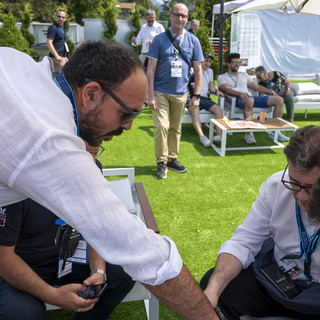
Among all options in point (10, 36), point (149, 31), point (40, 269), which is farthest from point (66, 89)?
point (10, 36)

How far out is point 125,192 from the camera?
2.75 meters

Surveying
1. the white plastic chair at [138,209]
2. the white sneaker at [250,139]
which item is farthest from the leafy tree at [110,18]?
the white plastic chair at [138,209]

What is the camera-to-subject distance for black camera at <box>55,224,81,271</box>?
5.82 ft

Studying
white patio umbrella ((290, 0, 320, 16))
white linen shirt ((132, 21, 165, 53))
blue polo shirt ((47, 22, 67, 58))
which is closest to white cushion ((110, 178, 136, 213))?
white patio umbrella ((290, 0, 320, 16))

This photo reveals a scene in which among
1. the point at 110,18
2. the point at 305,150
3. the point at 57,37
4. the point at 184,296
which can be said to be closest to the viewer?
the point at 184,296

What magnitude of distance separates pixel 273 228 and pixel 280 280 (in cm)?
26

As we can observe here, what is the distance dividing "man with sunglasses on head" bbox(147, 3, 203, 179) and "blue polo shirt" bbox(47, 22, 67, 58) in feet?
12.9

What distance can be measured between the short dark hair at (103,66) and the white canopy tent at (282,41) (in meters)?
13.4

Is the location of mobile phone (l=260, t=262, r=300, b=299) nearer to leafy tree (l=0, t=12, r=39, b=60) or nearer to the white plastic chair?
the white plastic chair

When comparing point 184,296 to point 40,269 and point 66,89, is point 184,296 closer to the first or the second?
point 66,89

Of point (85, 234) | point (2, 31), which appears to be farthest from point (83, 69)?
point (2, 31)

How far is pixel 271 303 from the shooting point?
1.87 meters

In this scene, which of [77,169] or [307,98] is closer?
[77,169]

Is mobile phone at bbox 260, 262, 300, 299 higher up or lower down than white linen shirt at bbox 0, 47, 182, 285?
lower down
